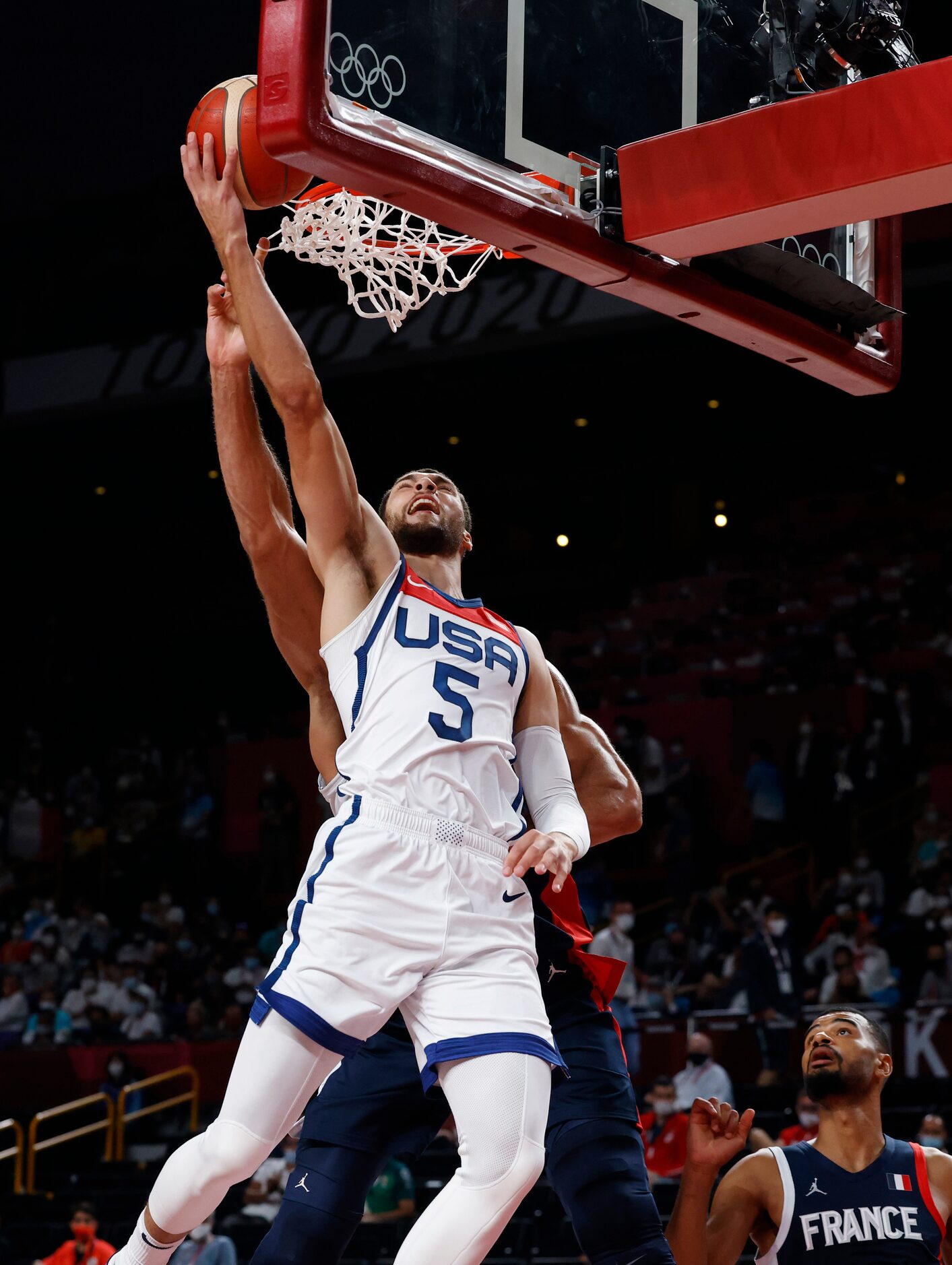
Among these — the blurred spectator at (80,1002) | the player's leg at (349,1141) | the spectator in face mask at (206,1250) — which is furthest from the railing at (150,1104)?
the player's leg at (349,1141)

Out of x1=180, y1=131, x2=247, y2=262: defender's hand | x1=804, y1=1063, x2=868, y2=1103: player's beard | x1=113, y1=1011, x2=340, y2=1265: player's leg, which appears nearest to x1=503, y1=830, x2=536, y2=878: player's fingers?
x1=113, y1=1011, x2=340, y2=1265: player's leg

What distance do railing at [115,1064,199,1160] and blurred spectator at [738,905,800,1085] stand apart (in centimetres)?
439

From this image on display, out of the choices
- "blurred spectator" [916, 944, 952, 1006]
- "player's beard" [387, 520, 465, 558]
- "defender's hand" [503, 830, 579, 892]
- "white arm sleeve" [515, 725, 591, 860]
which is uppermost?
"player's beard" [387, 520, 465, 558]

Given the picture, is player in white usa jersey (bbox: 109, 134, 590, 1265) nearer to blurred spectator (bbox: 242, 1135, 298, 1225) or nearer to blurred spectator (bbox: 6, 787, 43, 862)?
blurred spectator (bbox: 242, 1135, 298, 1225)

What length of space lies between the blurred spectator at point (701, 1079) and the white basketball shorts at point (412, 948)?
691 cm

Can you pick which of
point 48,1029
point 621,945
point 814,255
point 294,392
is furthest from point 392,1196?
point 294,392

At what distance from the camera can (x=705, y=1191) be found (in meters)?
3.85

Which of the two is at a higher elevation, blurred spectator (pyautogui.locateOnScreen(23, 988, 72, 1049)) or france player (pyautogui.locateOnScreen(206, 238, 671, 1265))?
france player (pyautogui.locateOnScreen(206, 238, 671, 1265))

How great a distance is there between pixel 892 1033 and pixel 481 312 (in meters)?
8.10

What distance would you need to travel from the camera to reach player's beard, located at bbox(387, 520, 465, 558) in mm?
4008

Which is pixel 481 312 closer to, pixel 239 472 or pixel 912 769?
pixel 912 769

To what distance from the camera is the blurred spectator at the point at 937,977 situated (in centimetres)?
1116

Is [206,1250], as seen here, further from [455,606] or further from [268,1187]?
[455,606]

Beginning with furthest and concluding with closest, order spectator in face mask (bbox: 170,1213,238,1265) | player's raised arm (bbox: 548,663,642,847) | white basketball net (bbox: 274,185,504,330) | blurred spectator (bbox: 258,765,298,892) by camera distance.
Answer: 1. blurred spectator (bbox: 258,765,298,892)
2. spectator in face mask (bbox: 170,1213,238,1265)
3. player's raised arm (bbox: 548,663,642,847)
4. white basketball net (bbox: 274,185,504,330)
